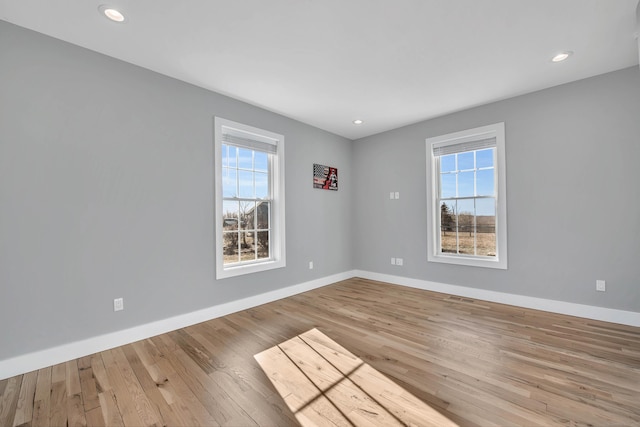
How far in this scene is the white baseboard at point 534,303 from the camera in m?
2.96

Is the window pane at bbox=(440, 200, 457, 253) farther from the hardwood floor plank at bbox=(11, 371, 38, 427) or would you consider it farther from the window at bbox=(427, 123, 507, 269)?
the hardwood floor plank at bbox=(11, 371, 38, 427)

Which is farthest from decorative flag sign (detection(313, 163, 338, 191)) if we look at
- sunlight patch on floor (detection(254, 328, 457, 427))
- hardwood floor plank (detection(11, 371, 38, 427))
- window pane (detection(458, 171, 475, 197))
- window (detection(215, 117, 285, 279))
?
hardwood floor plank (detection(11, 371, 38, 427))

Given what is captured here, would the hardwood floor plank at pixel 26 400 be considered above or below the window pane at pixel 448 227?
below

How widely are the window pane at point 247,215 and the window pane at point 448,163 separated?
304cm

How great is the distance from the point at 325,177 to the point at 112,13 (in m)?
3.41

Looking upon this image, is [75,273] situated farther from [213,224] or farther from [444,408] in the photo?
[444,408]

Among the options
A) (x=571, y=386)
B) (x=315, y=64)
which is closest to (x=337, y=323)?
(x=571, y=386)

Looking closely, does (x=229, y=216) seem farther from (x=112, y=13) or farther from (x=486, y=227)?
(x=486, y=227)

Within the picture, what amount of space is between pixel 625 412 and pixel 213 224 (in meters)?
3.74

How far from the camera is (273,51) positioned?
102 inches

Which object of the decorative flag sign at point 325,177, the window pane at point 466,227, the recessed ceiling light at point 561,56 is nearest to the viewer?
the recessed ceiling light at point 561,56

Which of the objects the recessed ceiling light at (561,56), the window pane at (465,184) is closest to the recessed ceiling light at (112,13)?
the recessed ceiling light at (561,56)

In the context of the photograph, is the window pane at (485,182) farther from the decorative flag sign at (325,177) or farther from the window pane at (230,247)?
the window pane at (230,247)

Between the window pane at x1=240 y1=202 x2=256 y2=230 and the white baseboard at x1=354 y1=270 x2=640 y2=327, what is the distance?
2681 mm
